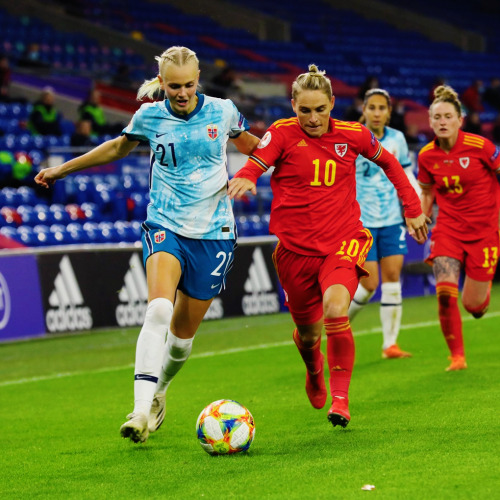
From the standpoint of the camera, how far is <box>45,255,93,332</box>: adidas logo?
12.1m

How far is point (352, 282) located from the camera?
6.36m

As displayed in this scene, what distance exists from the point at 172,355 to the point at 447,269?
10.4 ft

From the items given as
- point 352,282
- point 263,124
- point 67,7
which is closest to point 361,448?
point 352,282

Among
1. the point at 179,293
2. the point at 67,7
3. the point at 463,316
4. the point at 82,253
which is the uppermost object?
the point at 67,7

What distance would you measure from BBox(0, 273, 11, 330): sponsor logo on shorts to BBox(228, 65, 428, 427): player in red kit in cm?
571

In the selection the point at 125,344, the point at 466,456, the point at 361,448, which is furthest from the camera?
the point at 125,344

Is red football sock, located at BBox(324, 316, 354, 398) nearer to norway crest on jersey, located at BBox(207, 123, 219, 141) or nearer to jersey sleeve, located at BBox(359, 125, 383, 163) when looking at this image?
jersey sleeve, located at BBox(359, 125, 383, 163)

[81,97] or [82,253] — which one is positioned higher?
[81,97]

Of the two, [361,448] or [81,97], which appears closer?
[361,448]

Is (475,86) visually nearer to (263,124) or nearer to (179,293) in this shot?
(263,124)

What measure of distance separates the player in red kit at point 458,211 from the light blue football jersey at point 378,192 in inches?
35.7

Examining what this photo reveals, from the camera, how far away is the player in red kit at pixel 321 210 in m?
6.29

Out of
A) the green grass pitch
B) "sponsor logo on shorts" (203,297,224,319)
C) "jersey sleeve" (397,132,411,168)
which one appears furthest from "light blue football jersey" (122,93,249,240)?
"sponsor logo on shorts" (203,297,224,319)

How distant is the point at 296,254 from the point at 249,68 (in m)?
20.9
